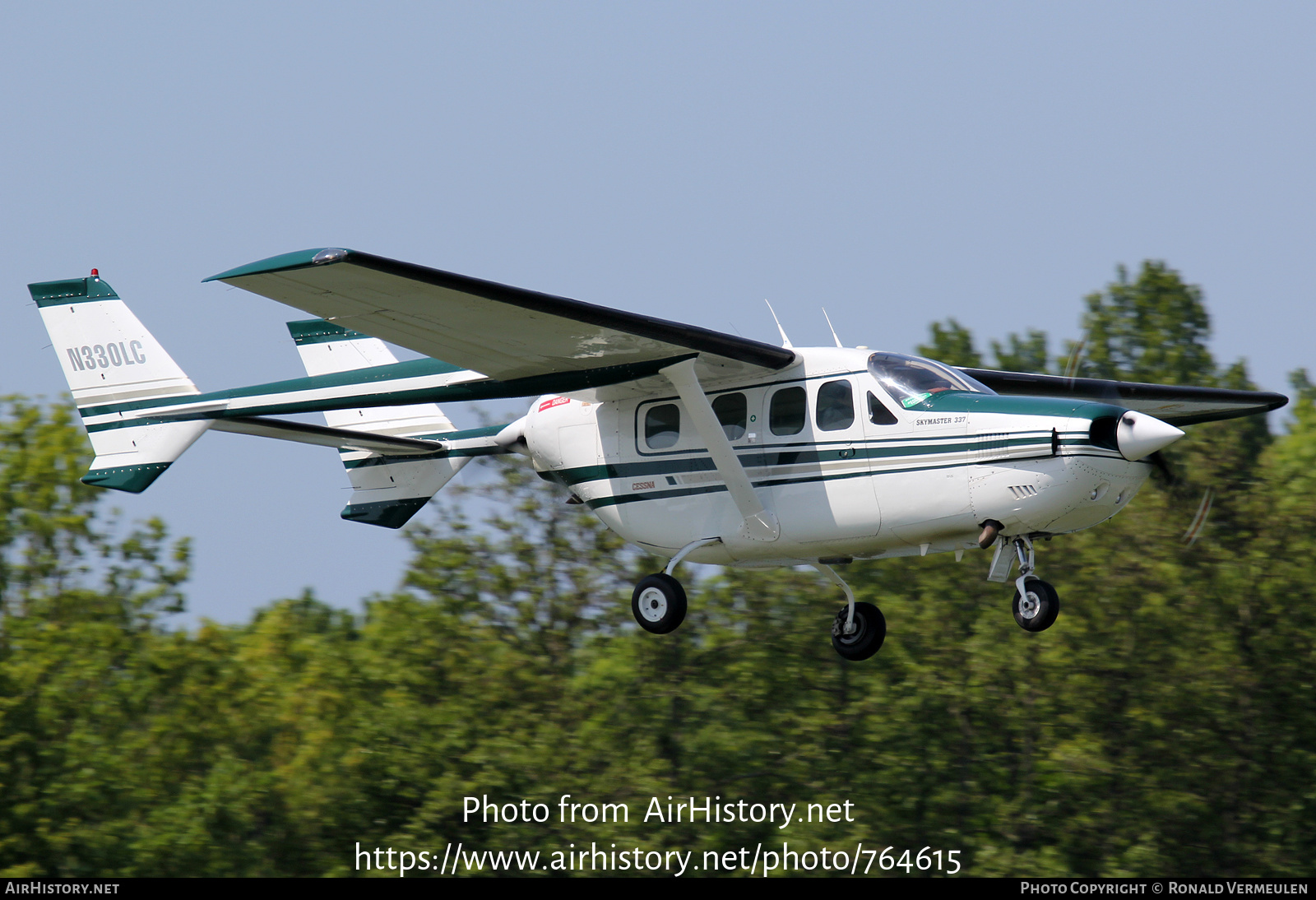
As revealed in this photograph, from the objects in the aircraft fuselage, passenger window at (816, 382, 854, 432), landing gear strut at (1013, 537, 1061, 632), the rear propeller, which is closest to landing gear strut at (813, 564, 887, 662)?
the aircraft fuselage

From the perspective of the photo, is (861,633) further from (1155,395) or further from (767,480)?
(1155,395)

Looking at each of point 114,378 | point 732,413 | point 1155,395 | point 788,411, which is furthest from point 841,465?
point 114,378

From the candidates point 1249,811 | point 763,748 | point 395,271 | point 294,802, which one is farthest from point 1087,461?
point 294,802

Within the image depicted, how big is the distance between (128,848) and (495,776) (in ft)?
21.9

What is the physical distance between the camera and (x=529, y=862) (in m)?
26.6

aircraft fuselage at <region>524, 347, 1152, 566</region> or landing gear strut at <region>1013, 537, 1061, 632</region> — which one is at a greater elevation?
aircraft fuselage at <region>524, 347, 1152, 566</region>

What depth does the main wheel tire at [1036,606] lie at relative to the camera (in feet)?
44.0

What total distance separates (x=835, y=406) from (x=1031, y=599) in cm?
259

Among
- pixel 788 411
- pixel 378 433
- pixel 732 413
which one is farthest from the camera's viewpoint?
pixel 378 433

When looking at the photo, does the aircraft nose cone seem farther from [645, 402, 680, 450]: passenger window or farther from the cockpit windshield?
[645, 402, 680, 450]: passenger window

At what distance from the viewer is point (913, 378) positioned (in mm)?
14188

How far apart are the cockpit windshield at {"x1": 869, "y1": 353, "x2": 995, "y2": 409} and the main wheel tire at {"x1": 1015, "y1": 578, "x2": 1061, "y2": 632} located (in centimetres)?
195

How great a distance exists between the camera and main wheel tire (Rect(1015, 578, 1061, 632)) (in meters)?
13.4

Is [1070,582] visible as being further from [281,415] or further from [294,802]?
[281,415]
